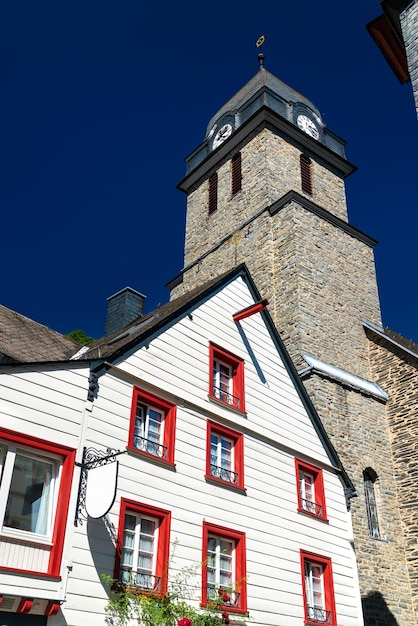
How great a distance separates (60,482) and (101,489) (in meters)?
0.63

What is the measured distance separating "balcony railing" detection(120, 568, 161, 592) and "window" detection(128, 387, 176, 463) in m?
1.72

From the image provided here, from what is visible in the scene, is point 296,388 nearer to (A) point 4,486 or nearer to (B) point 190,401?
(B) point 190,401

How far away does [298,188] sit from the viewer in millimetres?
24969

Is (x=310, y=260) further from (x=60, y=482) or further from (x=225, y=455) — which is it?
(x=60, y=482)

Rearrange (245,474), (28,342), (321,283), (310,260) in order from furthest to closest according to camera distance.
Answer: (310,260), (321,283), (28,342), (245,474)

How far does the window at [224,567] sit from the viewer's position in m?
9.98

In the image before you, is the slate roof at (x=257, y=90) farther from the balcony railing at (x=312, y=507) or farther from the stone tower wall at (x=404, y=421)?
the balcony railing at (x=312, y=507)

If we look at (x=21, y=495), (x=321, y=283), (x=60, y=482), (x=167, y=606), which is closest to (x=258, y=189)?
(x=321, y=283)

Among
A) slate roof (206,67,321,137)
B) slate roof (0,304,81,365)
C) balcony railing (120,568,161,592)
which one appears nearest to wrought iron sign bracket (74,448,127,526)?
balcony railing (120,568,161,592)

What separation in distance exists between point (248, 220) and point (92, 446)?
15.6m

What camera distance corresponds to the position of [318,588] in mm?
12039

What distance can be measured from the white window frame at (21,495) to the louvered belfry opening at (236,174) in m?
18.9

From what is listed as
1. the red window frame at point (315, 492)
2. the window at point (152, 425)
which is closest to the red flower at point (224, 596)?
the window at point (152, 425)

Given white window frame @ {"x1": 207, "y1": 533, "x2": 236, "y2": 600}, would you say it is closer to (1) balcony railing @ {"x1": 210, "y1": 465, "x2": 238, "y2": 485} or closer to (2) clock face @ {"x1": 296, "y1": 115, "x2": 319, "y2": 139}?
(1) balcony railing @ {"x1": 210, "y1": 465, "x2": 238, "y2": 485}
